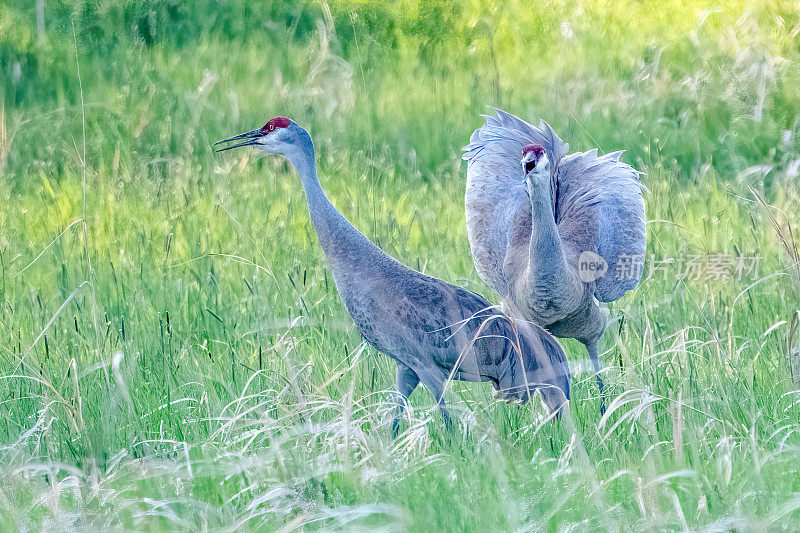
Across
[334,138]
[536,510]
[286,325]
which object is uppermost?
[334,138]

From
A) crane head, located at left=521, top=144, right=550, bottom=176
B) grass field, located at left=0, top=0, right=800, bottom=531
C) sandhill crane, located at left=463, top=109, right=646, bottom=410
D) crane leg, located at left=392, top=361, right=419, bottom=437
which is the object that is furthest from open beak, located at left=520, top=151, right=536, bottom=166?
crane leg, located at left=392, top=361, right=419, bottom=437

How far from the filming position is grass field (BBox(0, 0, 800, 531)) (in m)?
2.77

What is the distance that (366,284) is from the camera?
333 centimetres

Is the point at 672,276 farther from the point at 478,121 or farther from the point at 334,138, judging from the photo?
the point at 334,138

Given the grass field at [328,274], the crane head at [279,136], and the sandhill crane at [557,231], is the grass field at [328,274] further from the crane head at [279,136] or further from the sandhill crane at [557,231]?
the crane head at [279,136]

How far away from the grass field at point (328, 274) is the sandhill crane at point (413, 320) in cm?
13

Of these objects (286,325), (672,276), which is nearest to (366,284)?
(286,325)

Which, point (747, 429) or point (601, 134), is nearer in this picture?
point (747, 429)

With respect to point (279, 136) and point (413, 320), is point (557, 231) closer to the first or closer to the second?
point (413, 320)

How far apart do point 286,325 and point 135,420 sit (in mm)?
647

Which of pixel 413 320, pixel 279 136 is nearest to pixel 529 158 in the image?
pixel 413 320

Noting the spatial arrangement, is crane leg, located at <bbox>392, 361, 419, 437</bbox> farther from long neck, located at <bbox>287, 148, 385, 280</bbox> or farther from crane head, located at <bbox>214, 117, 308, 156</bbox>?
crane head, located at <bbox>214, 117, 308, 156</bbox>

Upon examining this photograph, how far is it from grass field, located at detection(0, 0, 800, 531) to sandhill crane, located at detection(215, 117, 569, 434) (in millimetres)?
129

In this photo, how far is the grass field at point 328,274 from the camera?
9.07 feet
